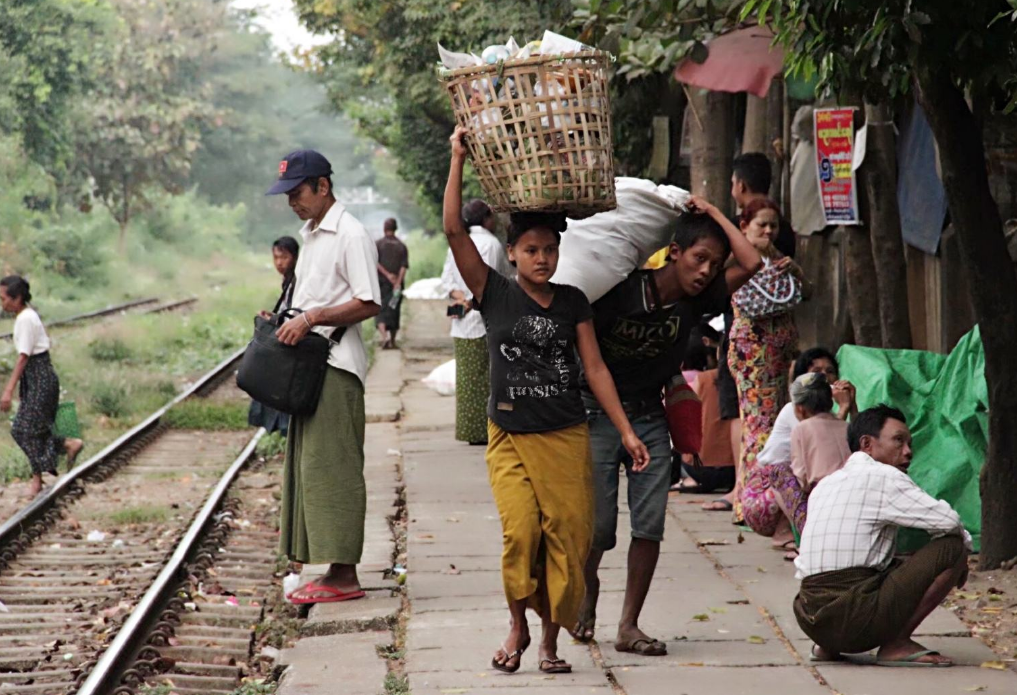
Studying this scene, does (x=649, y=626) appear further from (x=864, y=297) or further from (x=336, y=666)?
(x=864, y=297)

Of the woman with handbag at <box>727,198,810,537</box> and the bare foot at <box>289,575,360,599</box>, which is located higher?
the woman with handbag at <box>727,198,810,537</box>

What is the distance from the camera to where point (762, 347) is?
7.75 metres

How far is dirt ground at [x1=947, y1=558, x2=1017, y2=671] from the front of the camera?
5.73 m

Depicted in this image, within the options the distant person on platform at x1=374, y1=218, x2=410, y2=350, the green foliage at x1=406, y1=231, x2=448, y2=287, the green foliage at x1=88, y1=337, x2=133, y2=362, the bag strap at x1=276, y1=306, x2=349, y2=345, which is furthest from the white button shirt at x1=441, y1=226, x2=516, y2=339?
the green foliage at x1=406, y1=231, x2=448, y2=287

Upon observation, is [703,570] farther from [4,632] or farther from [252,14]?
[252,14]

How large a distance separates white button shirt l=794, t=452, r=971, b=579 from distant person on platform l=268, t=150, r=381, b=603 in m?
2.19

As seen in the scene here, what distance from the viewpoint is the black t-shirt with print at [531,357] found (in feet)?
16.9

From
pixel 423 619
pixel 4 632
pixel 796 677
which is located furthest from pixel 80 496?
pixel 796 677

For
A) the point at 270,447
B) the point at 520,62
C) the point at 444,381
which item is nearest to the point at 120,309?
the point at 444,381

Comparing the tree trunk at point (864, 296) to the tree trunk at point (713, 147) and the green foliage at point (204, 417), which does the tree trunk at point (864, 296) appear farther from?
the green foliage at point (204, 417)

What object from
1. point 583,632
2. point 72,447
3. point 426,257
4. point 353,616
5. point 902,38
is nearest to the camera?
point 902,38

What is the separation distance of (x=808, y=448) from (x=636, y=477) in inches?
60.8

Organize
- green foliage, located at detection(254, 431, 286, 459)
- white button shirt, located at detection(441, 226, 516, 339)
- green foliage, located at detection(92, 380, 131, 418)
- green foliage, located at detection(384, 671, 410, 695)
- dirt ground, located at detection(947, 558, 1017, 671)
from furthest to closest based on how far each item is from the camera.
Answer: green foliage, located at detection(92, 380, 131, 418)
green foliage, located at detection(254, 431, 286, 459)
white button shirt, located at detection(441, 226, 516, 339)
dirt ground, located at detection(947, 558, 1017, 671)
green foliage, located at detection(384, 671, 410, 695)

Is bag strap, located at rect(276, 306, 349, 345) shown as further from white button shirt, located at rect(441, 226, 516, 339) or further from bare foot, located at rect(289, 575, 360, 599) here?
white button shirt, located at rect(441, 226, 516, 339)
